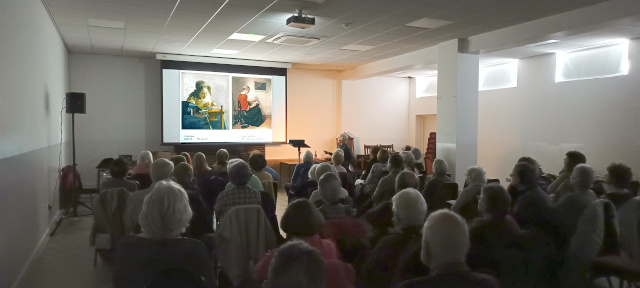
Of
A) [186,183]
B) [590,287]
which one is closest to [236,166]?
[186,183]

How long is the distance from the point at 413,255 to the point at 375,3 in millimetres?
4264

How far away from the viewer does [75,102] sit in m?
7.03

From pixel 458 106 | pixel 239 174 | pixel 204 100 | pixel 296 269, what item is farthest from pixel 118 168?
pixel 204 100

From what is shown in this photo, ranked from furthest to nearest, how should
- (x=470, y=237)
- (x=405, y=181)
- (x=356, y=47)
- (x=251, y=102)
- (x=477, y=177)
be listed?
(x=251, y=102) < (x=356, y=47) < (x=477, y=177) < (x=405, y=181) < (x=470, y=237)

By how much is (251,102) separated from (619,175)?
849 cm

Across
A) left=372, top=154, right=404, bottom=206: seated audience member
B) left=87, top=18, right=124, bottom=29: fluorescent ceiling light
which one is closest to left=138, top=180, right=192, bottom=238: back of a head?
left=372, top=154, right=404, bottom=206: seated audience member

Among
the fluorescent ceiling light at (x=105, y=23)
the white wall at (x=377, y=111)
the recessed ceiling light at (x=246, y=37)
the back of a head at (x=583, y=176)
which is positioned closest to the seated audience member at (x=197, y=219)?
the back of a head at (x=583, y=176)

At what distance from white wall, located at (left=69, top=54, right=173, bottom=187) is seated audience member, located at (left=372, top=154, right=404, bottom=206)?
7.25m

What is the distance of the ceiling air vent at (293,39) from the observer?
7.61 meters

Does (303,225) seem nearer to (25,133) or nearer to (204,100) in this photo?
(25,133)

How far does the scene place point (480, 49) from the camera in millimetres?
7793

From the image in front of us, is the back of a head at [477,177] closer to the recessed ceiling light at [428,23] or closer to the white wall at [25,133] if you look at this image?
the recessed ceiling light at [428,23]

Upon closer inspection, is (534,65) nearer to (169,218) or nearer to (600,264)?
(600,264)

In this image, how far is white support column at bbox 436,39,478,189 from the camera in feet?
26.5
